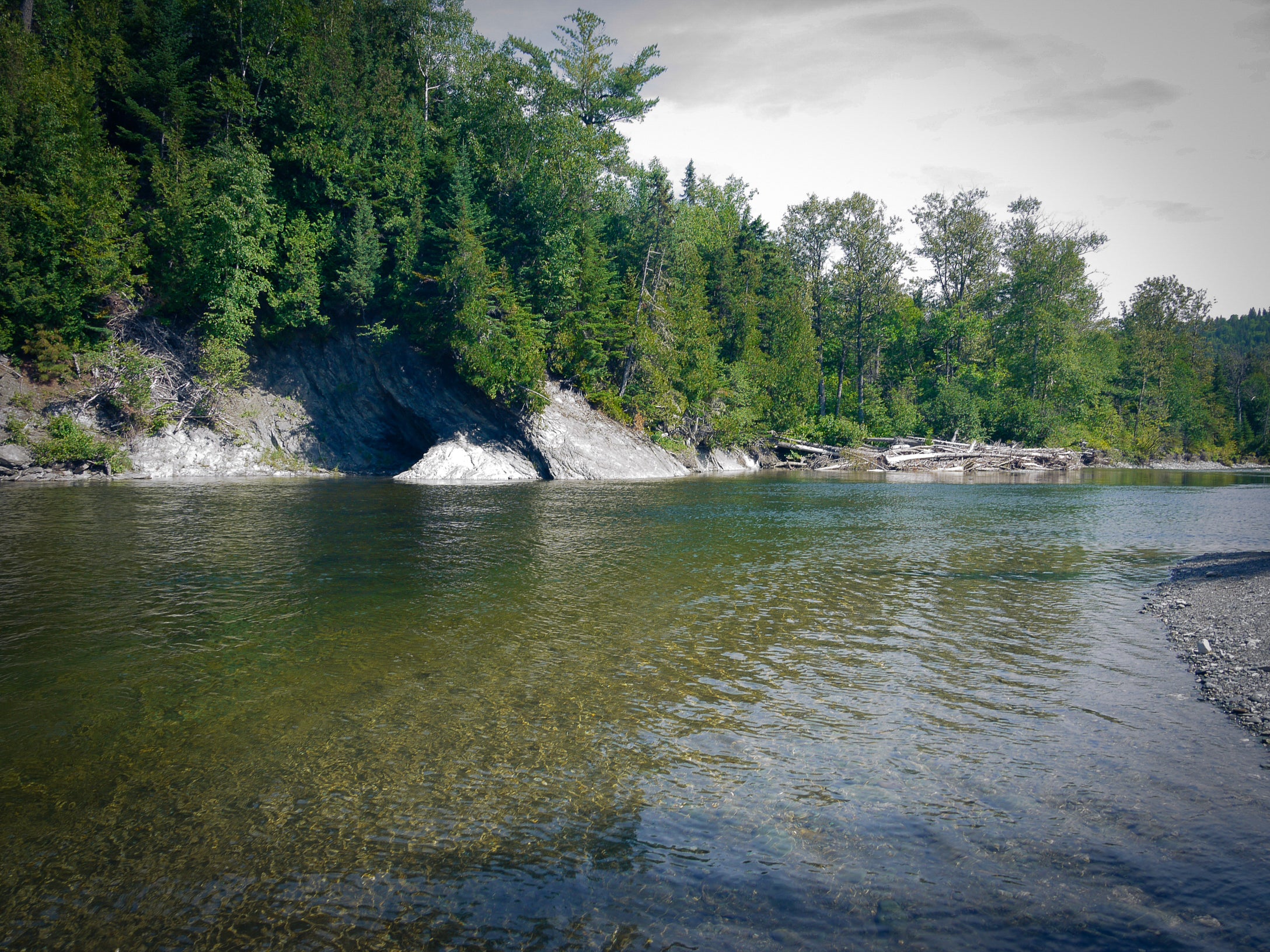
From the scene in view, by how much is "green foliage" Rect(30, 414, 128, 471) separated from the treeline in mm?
4065

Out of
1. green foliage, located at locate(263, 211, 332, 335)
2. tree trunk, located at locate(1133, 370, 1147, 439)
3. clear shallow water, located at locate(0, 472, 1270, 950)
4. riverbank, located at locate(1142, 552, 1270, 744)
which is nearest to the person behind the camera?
clear shallow water, located at locate(0, 472, 1270, 950)

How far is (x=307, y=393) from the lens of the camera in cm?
4750

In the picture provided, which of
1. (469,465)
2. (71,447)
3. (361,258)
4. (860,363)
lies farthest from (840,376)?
(71,447)

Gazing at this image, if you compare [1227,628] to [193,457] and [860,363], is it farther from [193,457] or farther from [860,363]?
[860,363]

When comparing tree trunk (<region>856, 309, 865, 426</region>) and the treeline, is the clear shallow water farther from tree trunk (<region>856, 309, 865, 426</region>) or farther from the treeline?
tree trunk (<region>856, 309, 865, 426</region>)

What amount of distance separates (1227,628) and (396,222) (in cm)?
4706

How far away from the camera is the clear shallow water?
4500 mm

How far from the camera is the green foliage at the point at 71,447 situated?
115ft

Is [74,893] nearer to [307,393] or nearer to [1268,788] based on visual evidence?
[1268,788]

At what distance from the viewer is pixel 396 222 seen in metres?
45.1

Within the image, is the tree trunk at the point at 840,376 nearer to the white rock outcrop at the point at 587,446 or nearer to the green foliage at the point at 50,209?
the white rock outcrop at the point at 587,446

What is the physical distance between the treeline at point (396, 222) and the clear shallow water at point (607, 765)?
33.0 meters

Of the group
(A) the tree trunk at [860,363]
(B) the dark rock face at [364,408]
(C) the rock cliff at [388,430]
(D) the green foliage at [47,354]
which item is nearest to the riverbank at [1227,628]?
(C) the rock cliff at [388,430]

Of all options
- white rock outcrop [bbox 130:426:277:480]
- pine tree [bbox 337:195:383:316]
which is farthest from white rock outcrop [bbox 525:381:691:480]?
white rock outcrop [bbox 130:426:277:480]
